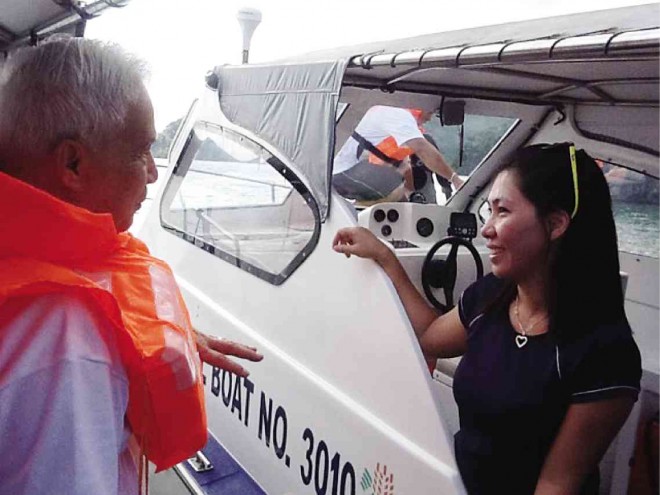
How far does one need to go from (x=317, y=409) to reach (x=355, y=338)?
0.31 metres

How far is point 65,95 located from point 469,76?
2.02 m

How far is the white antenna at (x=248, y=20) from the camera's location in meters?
3.15

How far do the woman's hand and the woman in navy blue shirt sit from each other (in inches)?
12.5

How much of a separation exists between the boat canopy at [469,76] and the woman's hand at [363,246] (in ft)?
0.56

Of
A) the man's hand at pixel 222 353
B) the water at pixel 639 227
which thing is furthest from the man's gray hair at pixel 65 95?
the water at pixel 639 227

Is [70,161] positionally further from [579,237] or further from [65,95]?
[579,237]

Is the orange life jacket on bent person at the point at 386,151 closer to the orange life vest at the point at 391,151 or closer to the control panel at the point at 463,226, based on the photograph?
the orange life vest at the point at 391,151

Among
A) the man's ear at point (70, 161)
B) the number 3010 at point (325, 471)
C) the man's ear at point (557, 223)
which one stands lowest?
the number 3010 at point (325, 471)

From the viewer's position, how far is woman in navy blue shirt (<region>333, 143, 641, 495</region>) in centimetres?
141

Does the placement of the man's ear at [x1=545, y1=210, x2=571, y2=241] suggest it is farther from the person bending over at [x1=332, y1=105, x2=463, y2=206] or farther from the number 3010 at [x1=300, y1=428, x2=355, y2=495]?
the person bending over at [x1=332, y1=105, x2=463, y2=206]

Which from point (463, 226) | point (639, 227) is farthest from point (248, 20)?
point (639, 227)

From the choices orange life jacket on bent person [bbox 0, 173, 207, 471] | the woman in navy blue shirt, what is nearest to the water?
the woman in navy blue shirt

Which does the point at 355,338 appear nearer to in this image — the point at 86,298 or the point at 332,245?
the point at 332,245

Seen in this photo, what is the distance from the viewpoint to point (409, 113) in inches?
151
